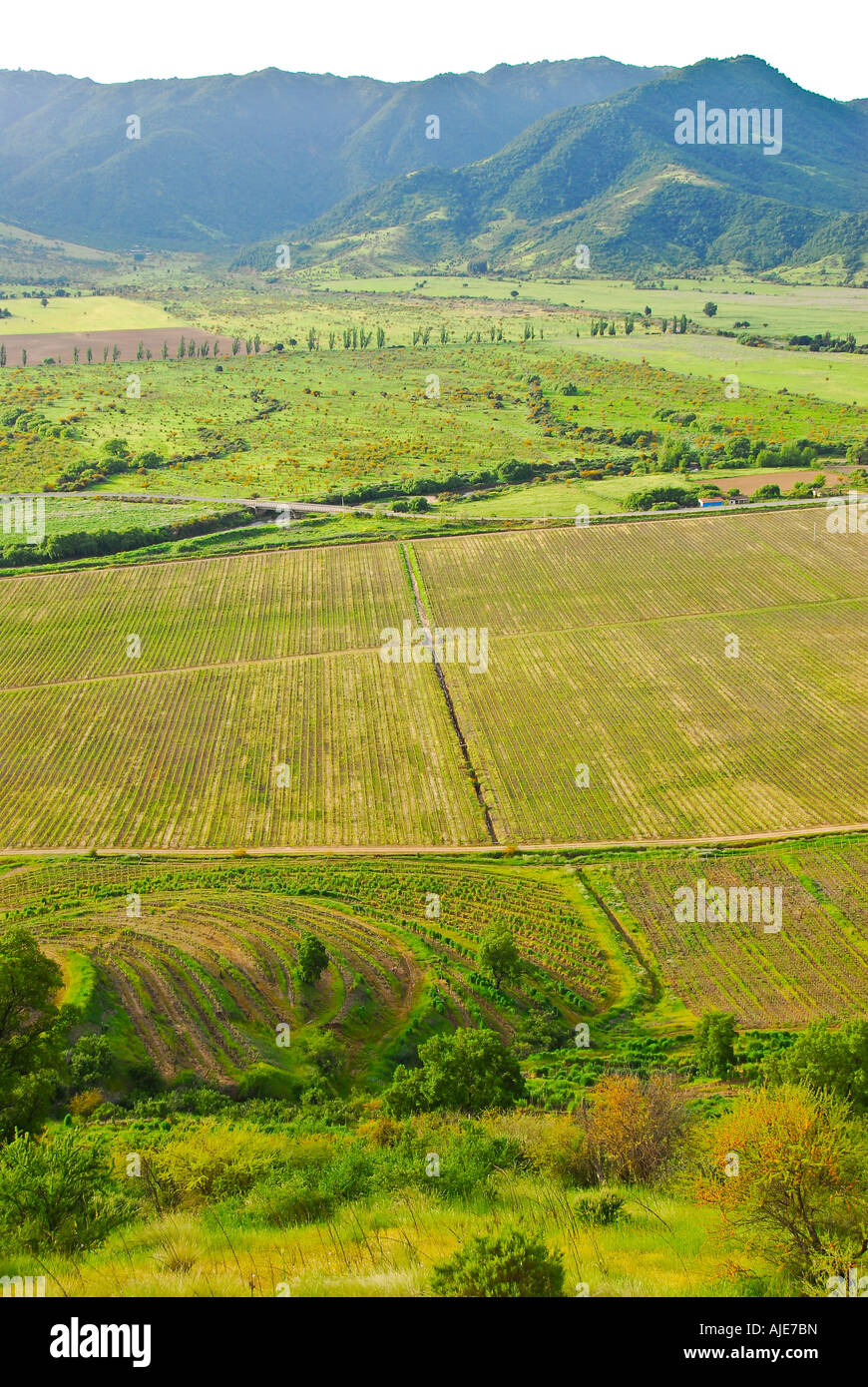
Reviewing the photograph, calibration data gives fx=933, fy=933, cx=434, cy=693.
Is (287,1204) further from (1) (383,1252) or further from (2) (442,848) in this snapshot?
(2) (442,848)

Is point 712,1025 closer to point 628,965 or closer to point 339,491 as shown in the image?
point 628,965

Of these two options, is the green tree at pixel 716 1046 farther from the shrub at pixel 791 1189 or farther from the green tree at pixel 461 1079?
the shrub at pixel 791 1189

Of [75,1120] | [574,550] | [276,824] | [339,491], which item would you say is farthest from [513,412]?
[75,1120]

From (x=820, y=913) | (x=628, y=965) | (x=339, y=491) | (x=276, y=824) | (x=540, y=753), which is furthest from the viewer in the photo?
(x=339, y=491)

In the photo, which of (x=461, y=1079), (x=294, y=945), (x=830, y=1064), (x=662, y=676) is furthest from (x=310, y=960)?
(x=662, y=676)

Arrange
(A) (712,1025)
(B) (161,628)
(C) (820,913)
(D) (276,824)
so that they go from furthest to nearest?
1. (B) (161,628)
2. (D) (276,824)
3. (C) (820,913)
4. (A) (712,1025)

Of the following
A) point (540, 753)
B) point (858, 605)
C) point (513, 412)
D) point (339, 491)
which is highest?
point (513, 412)

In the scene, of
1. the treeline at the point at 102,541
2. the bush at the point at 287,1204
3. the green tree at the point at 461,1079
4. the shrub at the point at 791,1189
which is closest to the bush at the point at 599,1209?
the shrub at the point at 791,1189
